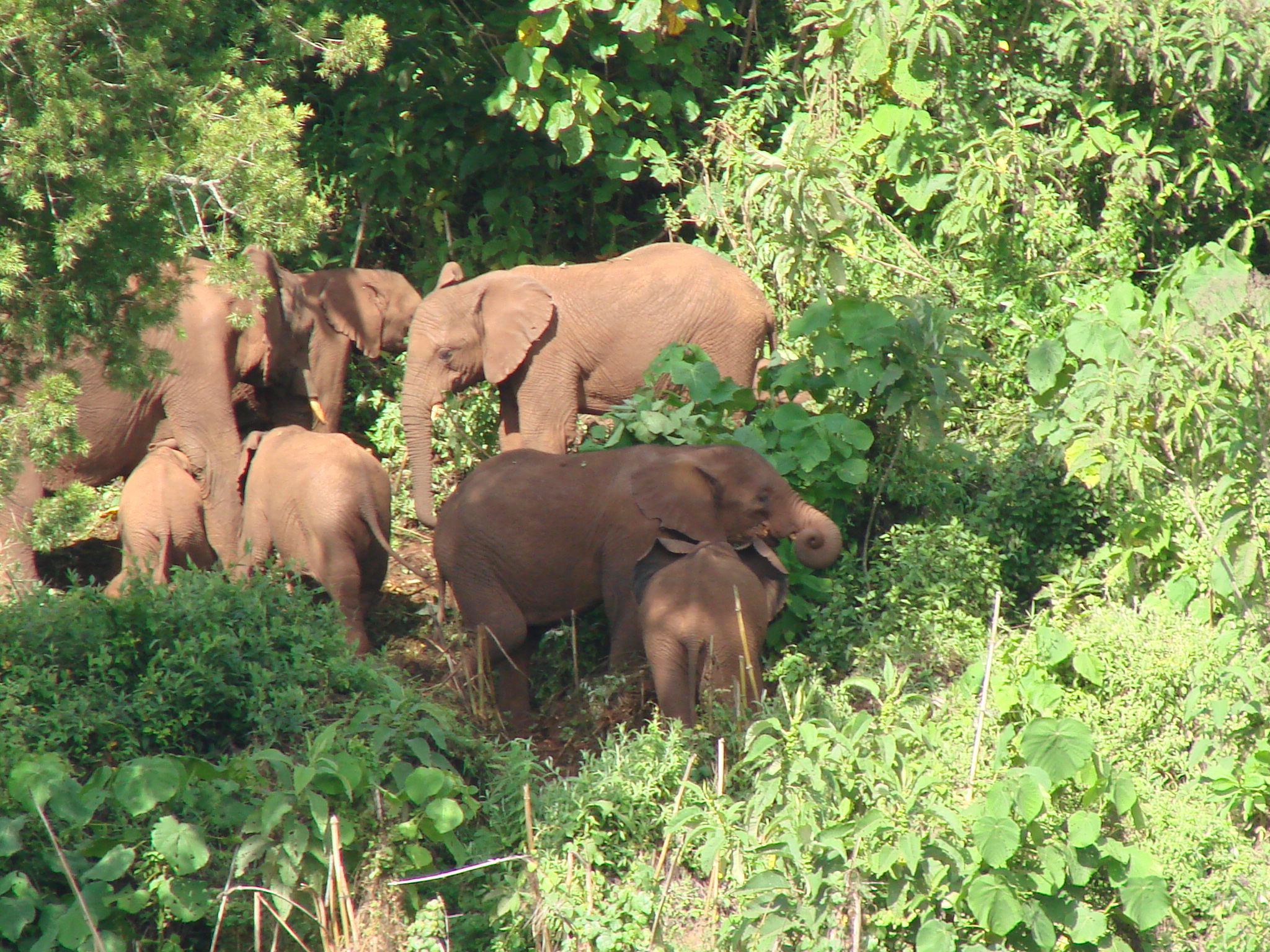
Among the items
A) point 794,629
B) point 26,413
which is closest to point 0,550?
point 26,413

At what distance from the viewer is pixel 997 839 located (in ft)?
17.1

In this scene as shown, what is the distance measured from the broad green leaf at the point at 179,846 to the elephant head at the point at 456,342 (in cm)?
360

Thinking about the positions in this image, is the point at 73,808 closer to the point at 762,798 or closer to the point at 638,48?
the point at 762,798

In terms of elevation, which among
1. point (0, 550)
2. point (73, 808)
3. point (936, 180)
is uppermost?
point (936, 180)

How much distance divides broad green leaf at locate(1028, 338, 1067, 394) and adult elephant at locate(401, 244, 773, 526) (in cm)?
190

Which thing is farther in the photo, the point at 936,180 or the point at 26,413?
the point at 936,180

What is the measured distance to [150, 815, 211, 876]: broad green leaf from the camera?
16.6 feet

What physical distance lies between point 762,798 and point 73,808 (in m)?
2.53

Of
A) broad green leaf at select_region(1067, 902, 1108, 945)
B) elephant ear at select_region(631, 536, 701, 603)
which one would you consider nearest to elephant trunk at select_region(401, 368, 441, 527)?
elephant ear at select_region(631, 536, 701, 603)

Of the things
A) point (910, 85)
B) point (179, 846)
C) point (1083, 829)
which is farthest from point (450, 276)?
point (1083, 829)

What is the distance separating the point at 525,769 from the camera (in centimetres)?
616

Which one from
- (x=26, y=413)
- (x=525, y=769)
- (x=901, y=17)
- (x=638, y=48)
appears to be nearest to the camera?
(x=26, y=413)

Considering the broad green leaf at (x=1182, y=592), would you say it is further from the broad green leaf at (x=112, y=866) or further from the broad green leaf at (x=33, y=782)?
the broad green leaf at (x=33, y=782)

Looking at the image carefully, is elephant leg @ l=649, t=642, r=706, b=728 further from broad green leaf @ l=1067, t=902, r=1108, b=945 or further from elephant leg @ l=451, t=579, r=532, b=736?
broad green leaf @ l=1067, t=902, r=1108, b=945
